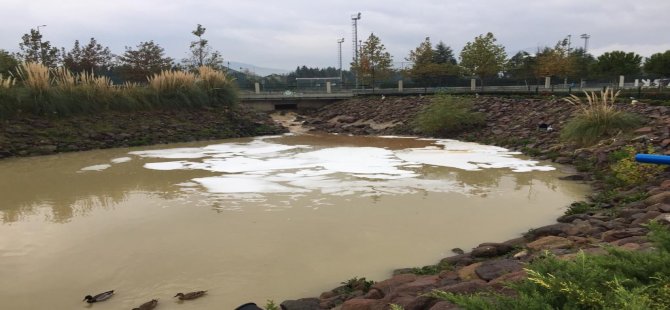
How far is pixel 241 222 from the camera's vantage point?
230 inches

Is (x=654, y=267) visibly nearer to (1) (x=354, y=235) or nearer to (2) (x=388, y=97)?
(1) (x=354, y=235)

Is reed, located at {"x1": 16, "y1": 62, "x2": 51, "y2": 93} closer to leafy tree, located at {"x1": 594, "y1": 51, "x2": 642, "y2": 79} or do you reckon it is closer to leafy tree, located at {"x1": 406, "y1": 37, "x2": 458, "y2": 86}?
leafy tree, located at {"x1": 406, "y1": 37, "x2": 458, "y2": 86}

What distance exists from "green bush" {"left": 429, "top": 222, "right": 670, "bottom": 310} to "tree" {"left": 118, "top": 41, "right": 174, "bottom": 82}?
33800 millimetres

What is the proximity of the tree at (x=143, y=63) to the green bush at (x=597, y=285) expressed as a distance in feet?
111

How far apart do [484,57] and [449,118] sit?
59.5 feet

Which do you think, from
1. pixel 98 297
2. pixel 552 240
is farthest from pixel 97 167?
pixel 552 240

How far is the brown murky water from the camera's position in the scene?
4125 millimetres

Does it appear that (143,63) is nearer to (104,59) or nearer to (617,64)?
(104,59)

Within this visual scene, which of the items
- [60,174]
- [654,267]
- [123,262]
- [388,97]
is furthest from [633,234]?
[388,97]

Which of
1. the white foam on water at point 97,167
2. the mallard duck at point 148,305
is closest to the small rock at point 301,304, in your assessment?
the mallard duck at point 148,305

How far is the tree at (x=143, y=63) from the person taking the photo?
108 ft

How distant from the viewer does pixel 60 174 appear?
980 centimetres

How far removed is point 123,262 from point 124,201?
2.97 m

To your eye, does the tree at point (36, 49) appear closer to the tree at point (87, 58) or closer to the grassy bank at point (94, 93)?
the tree at point (87, 58)
